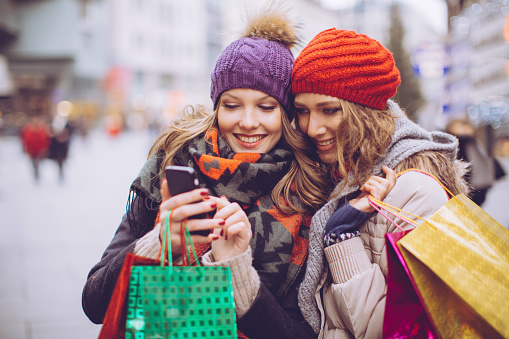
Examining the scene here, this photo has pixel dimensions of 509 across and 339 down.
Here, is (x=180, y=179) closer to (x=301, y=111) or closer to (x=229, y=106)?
(x=229, y=106)

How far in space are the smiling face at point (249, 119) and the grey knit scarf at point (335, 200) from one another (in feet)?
1.30

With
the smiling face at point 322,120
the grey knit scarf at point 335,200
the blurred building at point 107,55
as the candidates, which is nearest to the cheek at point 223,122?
the smiling face at point 322,120

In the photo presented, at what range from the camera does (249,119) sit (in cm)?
192

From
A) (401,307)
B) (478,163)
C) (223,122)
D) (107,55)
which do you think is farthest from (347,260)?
(107,55)

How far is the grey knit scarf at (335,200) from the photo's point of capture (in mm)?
1738

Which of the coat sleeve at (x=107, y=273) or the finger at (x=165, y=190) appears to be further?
the coat sleeve at (x=107, y=273)

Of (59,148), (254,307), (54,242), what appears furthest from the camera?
(59,148)

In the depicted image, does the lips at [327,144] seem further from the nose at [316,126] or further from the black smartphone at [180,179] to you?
the black smartphone at [180,179]

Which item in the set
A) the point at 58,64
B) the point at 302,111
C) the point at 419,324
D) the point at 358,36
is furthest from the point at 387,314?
the point at 58,64

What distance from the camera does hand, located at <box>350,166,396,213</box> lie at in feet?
5.41

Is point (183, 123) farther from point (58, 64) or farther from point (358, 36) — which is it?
point (58, 64)

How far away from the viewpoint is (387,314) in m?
1.39

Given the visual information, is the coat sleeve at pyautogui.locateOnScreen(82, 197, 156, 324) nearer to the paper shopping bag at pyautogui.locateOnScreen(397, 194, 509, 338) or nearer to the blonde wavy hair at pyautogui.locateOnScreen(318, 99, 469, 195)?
the blonde wavy hair at pyautogui.locateOnScreen(318, 99, 469, 195)

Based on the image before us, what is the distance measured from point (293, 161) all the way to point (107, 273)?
967 millimetres
